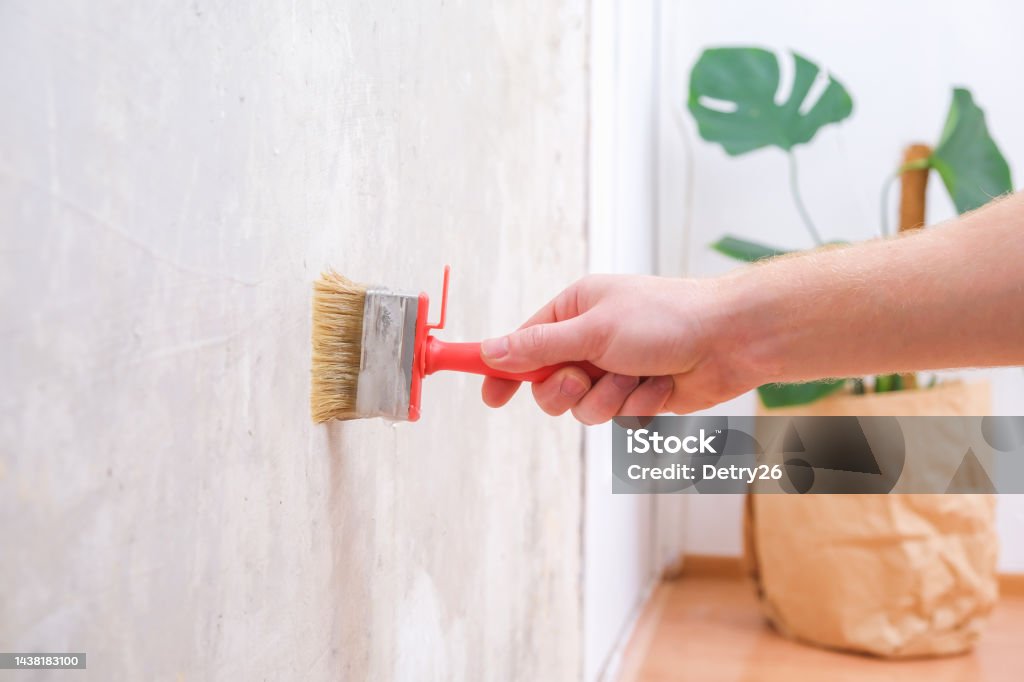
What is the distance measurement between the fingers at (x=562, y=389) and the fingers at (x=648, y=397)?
5 cm

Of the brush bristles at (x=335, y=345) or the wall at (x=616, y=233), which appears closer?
the brush bristles at (x=335, y=345)

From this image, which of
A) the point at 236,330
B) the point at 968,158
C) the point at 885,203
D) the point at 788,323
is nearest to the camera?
the point at 236,330

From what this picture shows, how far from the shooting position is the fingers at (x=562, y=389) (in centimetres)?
70

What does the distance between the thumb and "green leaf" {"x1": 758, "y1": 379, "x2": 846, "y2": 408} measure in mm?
1137

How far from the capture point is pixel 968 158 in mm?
1710

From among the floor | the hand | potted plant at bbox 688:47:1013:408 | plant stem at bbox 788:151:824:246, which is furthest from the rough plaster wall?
plant stem at bbox 788:151:824:246

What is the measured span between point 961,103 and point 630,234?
0.66 metres

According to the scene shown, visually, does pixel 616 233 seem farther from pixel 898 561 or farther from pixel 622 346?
pixel 622 346

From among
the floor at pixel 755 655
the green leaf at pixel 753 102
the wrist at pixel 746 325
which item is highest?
the green leaf at pixel 753 102

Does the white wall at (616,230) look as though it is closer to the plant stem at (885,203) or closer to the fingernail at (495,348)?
the plant stem at (885,203)

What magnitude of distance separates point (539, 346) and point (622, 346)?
7cm

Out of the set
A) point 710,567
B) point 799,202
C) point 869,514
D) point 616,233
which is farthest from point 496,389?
point 710,567

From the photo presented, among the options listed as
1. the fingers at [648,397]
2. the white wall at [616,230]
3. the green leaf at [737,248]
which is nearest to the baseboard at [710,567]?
the white wall at [616,230]

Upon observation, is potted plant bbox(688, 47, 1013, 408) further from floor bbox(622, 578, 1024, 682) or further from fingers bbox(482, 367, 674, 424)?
fingers bbox(482, 367, 674, 424)
